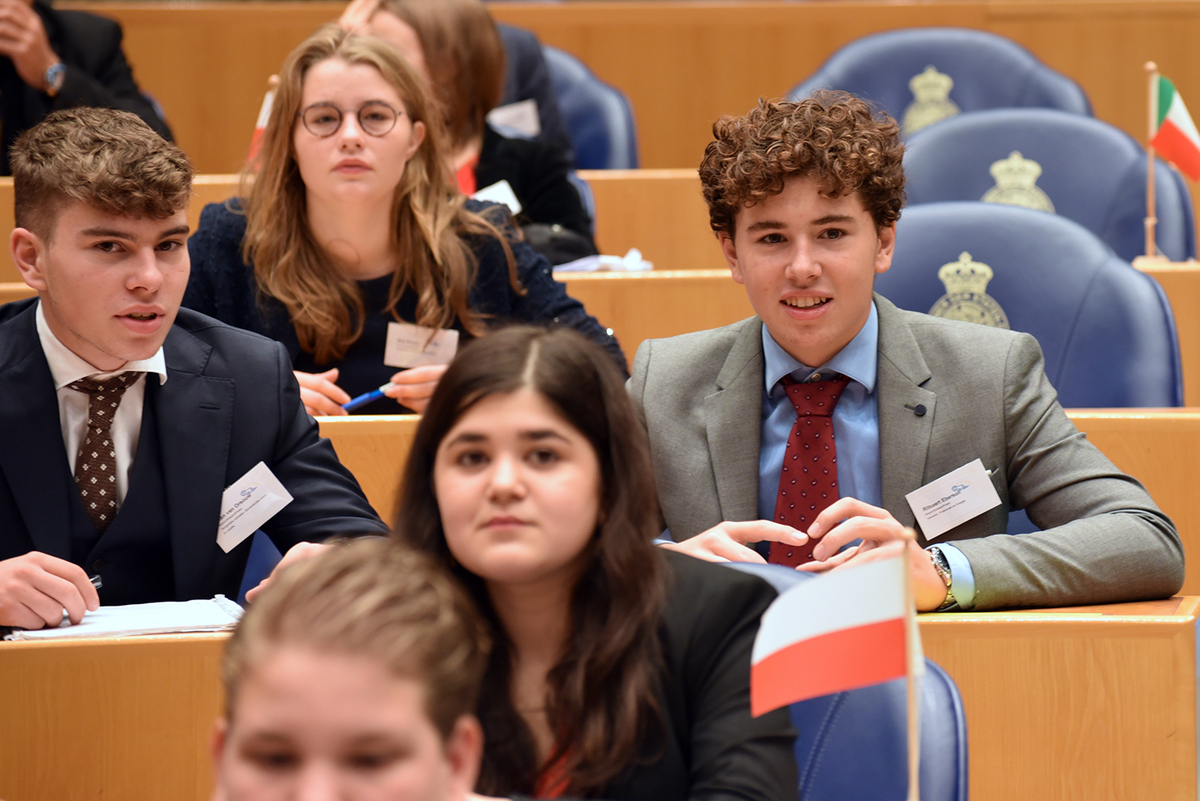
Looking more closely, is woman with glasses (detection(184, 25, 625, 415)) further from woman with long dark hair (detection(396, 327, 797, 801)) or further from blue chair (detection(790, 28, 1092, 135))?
blue chair (detection(790, 28, 1092, 135))

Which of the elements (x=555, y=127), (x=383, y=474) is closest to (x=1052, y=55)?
(x=555, y=127)

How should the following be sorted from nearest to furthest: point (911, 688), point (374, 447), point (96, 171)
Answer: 1. point (911, 688)
2. point (96, 171)
3. point (374, 447)

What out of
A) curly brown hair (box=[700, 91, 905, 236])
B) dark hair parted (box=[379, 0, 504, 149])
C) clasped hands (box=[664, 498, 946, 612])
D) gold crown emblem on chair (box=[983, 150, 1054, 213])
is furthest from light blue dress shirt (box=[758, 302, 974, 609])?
gold crown emblem on chair (box=[983, 150, 1054, 213])

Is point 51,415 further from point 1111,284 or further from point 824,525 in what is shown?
point 1111,284

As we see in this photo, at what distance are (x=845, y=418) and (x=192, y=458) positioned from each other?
0.90 meters

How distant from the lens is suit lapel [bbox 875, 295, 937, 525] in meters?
1.90

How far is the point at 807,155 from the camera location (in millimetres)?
1891

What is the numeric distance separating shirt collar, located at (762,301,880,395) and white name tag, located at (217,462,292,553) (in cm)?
70

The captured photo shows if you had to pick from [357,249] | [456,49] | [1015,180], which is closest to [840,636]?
[357,249]

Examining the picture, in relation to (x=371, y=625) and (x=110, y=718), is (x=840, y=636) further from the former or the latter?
(x=110, y=718)

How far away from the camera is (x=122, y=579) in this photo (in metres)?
1.91

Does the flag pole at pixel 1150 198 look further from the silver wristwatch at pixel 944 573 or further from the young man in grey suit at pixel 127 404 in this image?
the young man in grey suit at pixel 127 404

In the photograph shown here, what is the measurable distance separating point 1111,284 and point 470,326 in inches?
45.5

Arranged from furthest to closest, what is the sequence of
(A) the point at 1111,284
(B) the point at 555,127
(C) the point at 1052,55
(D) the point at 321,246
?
(C) the point at 1052,55
(B) the point at 555,127
(D) the point at 321,246
(A) the point at 1111,284
